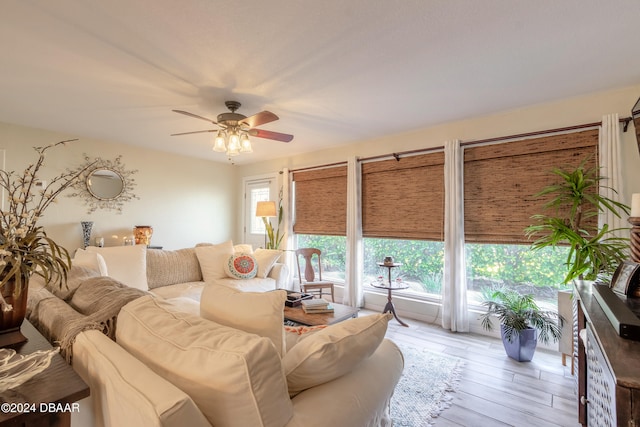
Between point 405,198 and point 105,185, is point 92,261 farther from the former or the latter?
point 405,198

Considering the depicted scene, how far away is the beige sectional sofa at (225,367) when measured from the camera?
78 cm

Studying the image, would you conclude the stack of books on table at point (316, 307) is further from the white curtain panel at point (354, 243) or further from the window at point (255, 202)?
the window at point (255, 202)

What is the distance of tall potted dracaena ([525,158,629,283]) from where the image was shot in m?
2.26

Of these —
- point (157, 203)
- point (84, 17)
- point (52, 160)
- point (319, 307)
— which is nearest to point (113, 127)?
point (52, 160)

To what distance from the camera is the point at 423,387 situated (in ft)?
7.27

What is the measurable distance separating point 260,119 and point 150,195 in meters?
3.22

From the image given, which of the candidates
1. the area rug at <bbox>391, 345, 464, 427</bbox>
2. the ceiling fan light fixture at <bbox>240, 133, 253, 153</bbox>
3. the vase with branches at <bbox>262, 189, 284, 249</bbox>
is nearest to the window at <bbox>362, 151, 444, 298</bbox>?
the area rug at <bbox>391, 345, 464, 427</bbox>

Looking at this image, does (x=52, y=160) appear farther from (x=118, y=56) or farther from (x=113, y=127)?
(x=118, y=56)

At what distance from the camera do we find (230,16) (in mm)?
1683

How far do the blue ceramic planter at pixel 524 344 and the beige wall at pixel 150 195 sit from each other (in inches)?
195

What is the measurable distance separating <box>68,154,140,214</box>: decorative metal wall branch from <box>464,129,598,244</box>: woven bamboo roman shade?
483 cm

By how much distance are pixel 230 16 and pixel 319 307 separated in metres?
2.23

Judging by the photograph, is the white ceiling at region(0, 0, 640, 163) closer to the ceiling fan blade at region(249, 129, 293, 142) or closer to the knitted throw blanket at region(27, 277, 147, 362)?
the ceiling fan blade at region(249, 129, 293, 142)

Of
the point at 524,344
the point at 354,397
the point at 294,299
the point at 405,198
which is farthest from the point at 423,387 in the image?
the point at 405,198
